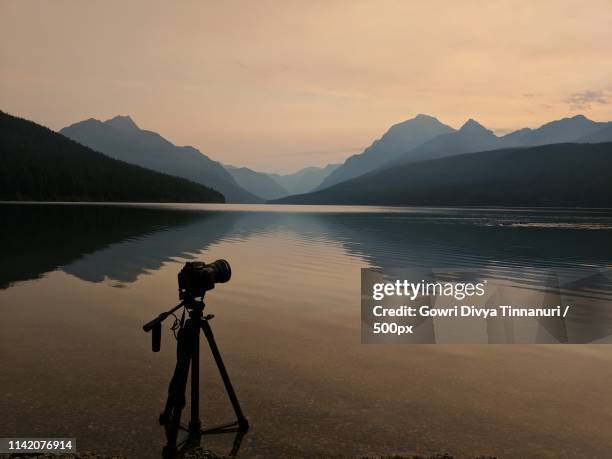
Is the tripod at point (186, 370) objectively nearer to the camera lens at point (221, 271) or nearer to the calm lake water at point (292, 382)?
the calm lake water at point (292, 382)

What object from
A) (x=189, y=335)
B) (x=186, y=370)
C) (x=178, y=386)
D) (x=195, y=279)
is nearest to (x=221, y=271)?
(x=195, y=279)

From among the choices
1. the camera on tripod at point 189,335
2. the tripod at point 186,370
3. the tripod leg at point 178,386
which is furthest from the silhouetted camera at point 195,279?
the tripod leg at point 178,386

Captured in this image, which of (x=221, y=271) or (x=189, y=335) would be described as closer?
(x=189, y=335)

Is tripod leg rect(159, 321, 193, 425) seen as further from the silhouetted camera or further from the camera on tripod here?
the silhouetted camera

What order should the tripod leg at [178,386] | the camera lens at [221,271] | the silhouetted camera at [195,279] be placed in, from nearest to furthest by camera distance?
the tripod leg at [178,386], the silhouetted camera at [195,279], the camera lens at [221,271]

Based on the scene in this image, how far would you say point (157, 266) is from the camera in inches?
1308

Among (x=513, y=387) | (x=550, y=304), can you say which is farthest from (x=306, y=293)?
(x=513, y=387)

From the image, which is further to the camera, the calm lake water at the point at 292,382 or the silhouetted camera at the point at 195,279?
the calm lake water at the point at 292,382

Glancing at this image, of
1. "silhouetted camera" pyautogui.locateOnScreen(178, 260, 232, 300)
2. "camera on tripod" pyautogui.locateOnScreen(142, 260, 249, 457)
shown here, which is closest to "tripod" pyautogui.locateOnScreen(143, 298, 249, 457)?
"camera on tripod" pyautogui.locateOnScreen(142, 260, 249, 457)

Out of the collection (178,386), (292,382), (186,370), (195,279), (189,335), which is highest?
(195,279)

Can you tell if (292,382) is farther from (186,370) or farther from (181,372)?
(181,372)

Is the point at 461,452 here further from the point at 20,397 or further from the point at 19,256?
the point at 19,256

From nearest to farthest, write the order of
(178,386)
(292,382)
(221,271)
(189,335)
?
(178,386) → (189,335) → (221,271) → (292,382)

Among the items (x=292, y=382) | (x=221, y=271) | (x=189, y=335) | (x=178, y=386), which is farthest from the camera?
(x=292, y=382)
